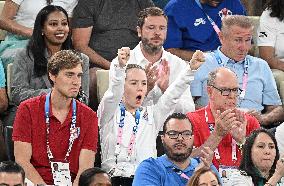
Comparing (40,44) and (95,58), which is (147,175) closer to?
(40,44)

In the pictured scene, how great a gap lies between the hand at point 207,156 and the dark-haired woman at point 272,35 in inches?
88.0

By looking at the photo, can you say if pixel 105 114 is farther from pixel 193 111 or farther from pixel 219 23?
pixel 219 23

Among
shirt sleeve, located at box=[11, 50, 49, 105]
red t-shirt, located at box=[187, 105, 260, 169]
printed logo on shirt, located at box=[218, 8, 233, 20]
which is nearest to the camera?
red t-shirt, located at box=[187, 105, 260, 169]

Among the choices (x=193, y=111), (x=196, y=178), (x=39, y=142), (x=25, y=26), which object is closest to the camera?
(x=196, y=178)

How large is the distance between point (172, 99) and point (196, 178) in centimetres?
121

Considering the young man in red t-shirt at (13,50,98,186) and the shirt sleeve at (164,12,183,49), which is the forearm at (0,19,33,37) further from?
the young man in red t-shirt at (13,50,98,186)

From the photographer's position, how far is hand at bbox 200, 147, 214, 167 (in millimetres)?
7781

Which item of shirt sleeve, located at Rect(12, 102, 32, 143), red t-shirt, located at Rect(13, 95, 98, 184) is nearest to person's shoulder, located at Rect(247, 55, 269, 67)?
red t-shirt, located at Rect(13, 95, 98, 184)

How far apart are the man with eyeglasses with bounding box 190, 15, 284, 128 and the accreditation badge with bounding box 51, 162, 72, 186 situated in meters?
1.69

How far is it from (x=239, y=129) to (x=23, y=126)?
1693 millimetres

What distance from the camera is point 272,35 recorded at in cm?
998

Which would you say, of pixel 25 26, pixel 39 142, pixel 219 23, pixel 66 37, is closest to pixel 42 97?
pixel 39 142

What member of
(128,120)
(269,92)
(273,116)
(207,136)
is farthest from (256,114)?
(128,120)

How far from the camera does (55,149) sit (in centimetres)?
808
